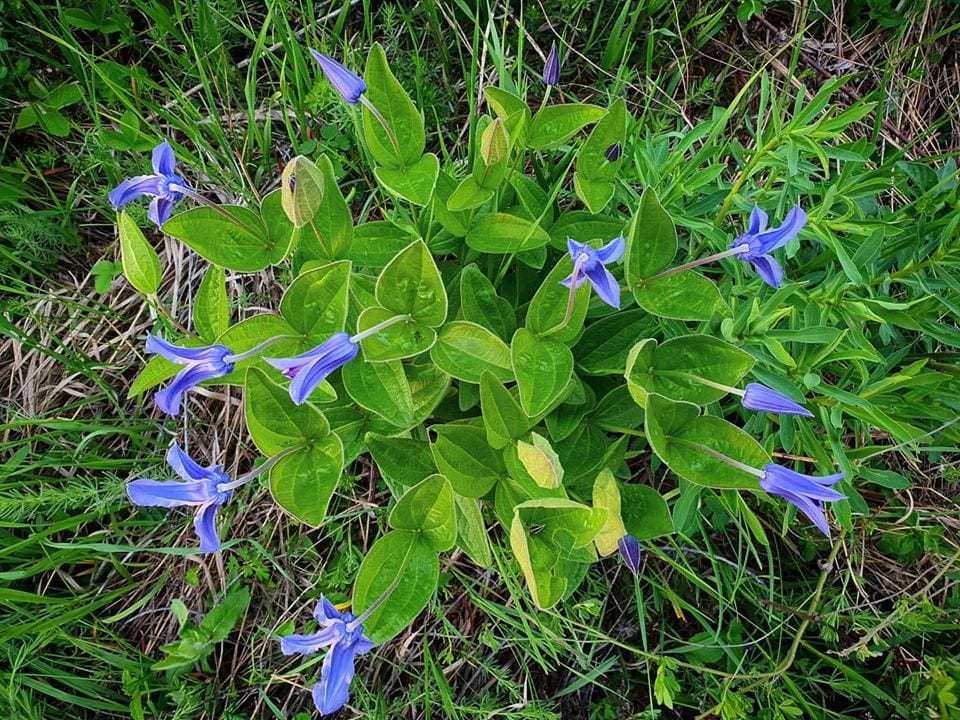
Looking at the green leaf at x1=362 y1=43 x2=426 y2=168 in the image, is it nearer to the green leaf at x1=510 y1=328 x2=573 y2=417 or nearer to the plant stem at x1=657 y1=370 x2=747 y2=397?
the green leaf at x1=510 y1=328 x2=573 y2=417

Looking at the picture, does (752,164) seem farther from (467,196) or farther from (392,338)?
(392,338)

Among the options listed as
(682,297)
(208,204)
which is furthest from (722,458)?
(208,204)

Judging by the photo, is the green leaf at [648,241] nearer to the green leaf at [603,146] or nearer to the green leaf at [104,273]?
the green leaf at [603,146]

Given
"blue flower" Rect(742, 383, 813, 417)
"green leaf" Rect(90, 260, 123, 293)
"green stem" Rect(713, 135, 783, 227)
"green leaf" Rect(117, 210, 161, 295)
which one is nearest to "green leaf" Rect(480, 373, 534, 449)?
"blue flower" Rect(742, 383, 813, 417)

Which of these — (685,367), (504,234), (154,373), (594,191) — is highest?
(594,191)

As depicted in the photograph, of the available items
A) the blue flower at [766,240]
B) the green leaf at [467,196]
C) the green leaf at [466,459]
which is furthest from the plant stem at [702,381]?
the green leaf at [467,196]
